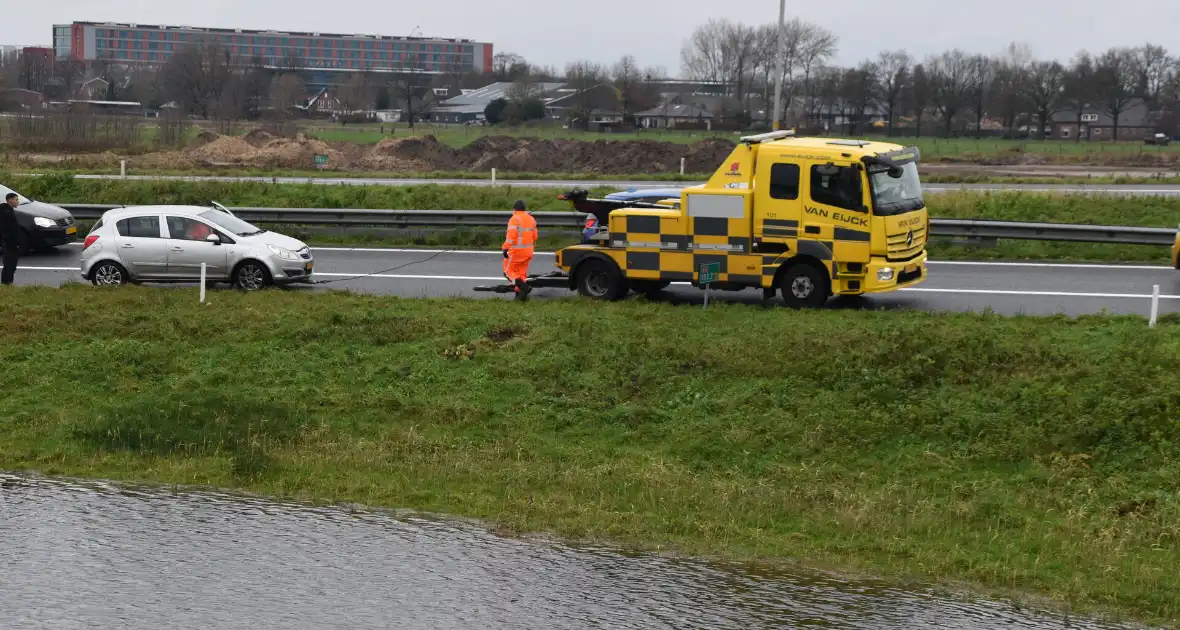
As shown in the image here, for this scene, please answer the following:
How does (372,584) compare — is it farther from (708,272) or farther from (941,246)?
(941,246)

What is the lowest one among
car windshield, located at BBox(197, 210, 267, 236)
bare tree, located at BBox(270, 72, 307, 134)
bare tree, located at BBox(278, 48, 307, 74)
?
car windshield, located at BBox(197, 210, 267, 236)

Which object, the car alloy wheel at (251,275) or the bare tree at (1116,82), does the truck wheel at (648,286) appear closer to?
the car alloy wheel at (251,275)

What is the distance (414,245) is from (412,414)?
12120 mm

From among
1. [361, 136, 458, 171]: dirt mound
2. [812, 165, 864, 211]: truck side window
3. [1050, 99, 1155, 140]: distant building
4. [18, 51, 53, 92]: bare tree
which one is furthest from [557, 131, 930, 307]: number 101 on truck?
[18, 51, 53, 92]: bare tree

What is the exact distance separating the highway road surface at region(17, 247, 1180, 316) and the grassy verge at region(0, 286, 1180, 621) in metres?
2.02

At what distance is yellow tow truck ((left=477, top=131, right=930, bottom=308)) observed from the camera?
17.7 m

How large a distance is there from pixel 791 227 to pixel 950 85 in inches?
3412

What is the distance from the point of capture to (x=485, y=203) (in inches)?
1216

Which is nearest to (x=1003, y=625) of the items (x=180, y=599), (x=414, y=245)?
(x=180, y=599)

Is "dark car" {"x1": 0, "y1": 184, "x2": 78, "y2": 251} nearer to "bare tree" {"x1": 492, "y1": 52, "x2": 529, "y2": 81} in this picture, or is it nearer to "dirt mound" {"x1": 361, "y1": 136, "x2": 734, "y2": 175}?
"dirt mound" {"x1": 361, "y1": 136, "x2": 734, "y2": 175}

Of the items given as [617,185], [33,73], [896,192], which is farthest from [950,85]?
[33,73]

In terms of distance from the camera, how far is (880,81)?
328ft

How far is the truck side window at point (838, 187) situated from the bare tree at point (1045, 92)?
3158 inches

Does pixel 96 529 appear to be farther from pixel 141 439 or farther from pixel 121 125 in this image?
pixel 121 125
